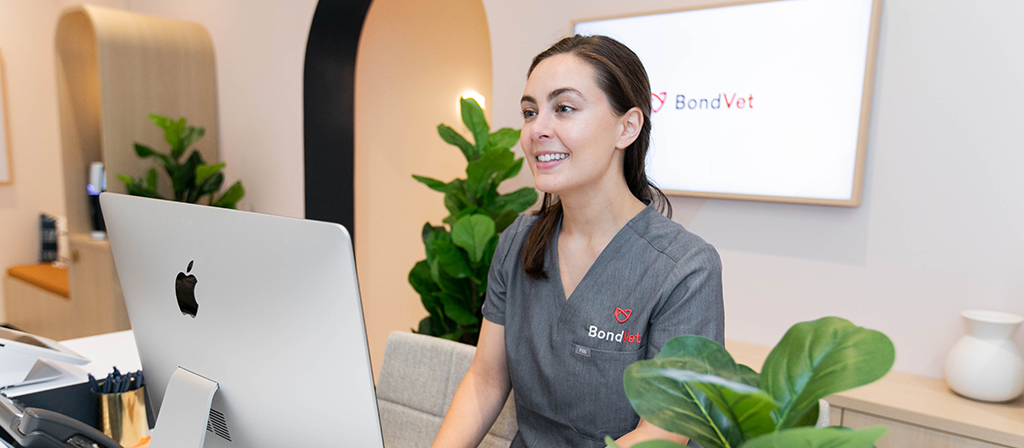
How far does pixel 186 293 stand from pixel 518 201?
1.51m

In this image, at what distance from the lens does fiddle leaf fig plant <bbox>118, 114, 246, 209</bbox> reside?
353 centimetres

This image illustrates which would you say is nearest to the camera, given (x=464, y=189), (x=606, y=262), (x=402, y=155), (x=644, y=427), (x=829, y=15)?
(x=644, y=427)

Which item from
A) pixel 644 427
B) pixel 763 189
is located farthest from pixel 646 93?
pixel 763 189

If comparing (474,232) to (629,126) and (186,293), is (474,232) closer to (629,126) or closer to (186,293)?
(629,126)

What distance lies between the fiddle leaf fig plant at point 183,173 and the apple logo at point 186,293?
2.89 meters

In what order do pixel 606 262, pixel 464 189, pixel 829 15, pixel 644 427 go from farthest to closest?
pixel 464 189, pixel 829 15, pixel 606 262, pixel 644 427

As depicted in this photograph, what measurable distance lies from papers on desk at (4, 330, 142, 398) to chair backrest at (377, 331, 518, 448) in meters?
0.57

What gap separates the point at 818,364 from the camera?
406 millimetres

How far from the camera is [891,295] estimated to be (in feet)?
6.22

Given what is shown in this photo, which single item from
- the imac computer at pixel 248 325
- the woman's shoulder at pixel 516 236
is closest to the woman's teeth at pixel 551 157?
the woman's shoulder at pixel 516 236

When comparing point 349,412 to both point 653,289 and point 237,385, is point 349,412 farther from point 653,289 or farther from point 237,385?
point 653,289

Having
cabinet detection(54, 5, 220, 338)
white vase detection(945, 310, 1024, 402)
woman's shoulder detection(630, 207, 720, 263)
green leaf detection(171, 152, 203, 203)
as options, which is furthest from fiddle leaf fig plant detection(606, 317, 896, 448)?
cabinet detection(54, 5, 220, 338)

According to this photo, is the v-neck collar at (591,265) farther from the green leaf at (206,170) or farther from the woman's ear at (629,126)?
the green leaf at (206,170)

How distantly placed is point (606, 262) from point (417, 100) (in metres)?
3.23
